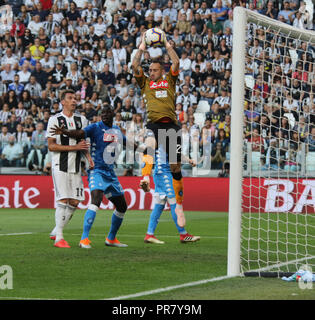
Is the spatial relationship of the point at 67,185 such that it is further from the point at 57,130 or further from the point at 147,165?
the point at 147,165

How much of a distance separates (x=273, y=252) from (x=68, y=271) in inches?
123

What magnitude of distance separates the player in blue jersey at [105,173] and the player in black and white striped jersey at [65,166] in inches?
7.1

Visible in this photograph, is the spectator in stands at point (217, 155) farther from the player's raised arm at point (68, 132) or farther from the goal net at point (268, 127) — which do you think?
the player's raised arm at point (68, 132)

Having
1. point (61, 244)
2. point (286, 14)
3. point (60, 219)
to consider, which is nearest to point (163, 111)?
point (60, 219)

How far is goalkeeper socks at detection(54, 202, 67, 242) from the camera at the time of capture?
9810 mm

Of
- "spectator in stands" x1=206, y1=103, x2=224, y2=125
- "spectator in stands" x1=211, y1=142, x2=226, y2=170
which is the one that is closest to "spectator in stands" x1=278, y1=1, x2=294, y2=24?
"spectator in stands" x1=206, y1=103, x2=224, y2=125

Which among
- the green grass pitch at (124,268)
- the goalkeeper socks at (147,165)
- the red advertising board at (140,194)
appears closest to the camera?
the green grass pitch at (124,268)

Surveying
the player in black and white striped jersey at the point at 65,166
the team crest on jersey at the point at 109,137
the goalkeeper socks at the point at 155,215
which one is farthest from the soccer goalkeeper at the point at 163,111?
the player in black and white striped jersey at the point at 65,166

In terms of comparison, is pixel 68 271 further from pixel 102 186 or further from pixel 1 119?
pixel 1 119

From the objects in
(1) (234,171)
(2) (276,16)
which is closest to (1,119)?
(2) (276,16)

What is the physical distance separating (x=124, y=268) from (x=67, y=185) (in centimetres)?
254

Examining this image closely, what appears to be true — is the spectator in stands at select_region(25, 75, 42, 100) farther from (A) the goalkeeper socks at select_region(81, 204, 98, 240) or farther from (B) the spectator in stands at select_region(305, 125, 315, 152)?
(A) the goalkeeper socks at select_region(81, 204, 98, 240)

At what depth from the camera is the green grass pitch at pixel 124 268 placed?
5.98m

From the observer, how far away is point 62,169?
388 inches
